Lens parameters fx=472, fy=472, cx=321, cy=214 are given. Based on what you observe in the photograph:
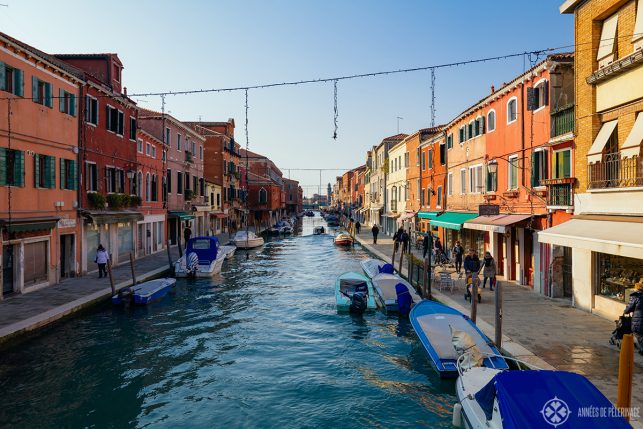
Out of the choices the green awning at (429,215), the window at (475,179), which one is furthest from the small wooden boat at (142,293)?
the green awning at (429,215)

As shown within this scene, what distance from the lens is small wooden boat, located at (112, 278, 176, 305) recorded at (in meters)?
17.3

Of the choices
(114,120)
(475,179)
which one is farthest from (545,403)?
(114,120)

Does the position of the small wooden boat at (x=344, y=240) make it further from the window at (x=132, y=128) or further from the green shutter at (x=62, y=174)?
the green shutter at (x=62, y=174)

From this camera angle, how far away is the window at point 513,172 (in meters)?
19.3

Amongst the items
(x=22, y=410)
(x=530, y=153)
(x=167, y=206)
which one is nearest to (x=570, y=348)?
(x=530, y=153)

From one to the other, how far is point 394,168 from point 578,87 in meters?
33.3

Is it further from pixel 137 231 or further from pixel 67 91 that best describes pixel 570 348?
pixel 137 231

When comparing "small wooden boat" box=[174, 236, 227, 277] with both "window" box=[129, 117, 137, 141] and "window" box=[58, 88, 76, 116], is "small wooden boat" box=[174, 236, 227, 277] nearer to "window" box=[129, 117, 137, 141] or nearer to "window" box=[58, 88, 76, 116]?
"window" box=[129, 117, 137, 141]

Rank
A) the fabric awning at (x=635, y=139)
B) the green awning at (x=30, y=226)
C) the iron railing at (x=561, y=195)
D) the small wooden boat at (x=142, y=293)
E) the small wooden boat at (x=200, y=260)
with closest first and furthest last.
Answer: the fabric awning at (x=635, y=139) → the iron railing at (x=561, y=195) → the green awning at (x=30, y=226) → the small wooden boat at (x=142, y=293) → the small wooden boat at (x=200, y=260)

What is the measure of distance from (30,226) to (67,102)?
20.4 feet

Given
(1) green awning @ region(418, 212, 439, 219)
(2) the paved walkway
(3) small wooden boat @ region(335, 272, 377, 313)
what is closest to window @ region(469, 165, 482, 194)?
(1) green awning @ region(418, 212, 439, 219)

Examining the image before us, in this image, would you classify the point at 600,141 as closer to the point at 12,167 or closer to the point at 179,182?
the point at 12,167

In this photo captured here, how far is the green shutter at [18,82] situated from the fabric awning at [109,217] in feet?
20.8

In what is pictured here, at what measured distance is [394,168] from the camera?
47812 mm
